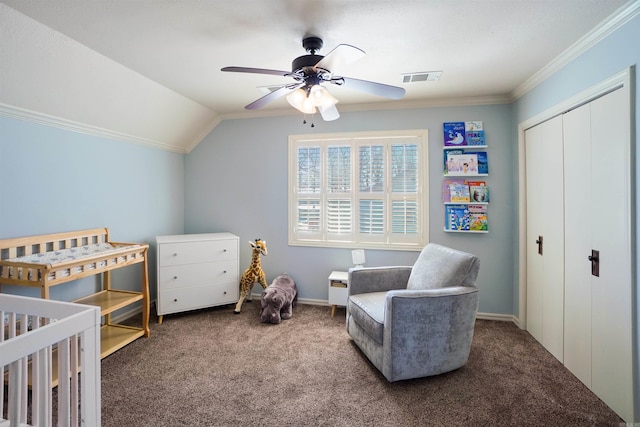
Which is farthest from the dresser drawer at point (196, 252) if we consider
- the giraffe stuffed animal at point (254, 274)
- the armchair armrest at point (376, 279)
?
the armchair armrest at point (376, 279)

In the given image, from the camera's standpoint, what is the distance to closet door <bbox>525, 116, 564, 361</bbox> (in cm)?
239

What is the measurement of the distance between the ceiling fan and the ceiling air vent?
2.93 ft

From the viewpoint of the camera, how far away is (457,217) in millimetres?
3242

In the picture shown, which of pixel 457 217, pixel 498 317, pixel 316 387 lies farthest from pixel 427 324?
pixel 498 317

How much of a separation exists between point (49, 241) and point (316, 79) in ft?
8.10

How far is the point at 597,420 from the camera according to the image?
176 cm

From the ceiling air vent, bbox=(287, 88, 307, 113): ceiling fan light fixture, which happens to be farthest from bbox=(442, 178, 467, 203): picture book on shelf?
bbox=(287, 88, 307, 113): ceiling fan light fixture

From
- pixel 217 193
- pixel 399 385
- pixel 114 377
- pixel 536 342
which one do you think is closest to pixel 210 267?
pixel 217 193

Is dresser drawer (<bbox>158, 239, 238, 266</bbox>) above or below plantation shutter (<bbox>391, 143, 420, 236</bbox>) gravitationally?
below

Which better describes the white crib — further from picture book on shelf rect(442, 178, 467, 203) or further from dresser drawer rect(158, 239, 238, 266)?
picture book on shelf rect(442, 178, 467, 203)

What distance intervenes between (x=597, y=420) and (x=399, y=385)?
1.13 meters

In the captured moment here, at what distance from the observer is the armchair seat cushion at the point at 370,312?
2174 mm

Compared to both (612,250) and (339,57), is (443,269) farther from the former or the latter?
(339,57)

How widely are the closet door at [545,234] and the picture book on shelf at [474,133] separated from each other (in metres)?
0.42
